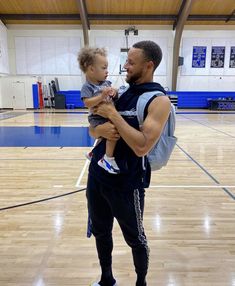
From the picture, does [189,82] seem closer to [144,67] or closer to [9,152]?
[9,152]

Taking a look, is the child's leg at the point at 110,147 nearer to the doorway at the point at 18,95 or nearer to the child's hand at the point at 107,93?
the child's hand at the point at 107,93

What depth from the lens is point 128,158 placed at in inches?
51.5

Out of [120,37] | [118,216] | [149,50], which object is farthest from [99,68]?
[120,37]

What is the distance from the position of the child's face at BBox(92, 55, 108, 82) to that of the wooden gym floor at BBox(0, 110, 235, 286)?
4.21 feet

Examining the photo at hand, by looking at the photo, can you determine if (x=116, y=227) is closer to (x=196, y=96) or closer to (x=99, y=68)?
(x=99, y=68)

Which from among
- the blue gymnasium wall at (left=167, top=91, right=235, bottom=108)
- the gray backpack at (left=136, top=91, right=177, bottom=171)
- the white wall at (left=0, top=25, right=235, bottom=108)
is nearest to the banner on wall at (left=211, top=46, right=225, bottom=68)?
the white wall at (left=0, top=25, right=235, bottom=108)

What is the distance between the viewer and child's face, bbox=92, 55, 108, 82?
1615 millimetres

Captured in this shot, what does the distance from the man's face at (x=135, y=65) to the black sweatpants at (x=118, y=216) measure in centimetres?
53

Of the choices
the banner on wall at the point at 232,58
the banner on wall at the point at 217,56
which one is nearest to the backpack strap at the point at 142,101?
the banner on wall at the point at 217,56

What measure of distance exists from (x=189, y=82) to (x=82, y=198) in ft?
49.5

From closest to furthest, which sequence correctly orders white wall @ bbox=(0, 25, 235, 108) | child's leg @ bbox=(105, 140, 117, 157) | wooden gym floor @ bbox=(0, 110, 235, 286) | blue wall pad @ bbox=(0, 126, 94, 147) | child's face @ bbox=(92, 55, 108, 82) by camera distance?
1. child's leg @ bbox=(105, 140, 117, 157)
2. child's face @ bbox=(92, 55, 108, 82)
3. wooden gym floor @ bbox=(0, 110, 235, 286)
4. blue wall pad @ bbox=(0, 126, 94, 147)
5. white wall @ bbox=(0, 25, 235, 108)

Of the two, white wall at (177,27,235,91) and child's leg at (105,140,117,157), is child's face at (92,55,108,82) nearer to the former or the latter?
child's leg at (105,140,117,157)

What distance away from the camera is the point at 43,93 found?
54.3ft

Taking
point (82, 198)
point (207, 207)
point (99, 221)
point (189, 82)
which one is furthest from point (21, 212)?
point (189, 82)
